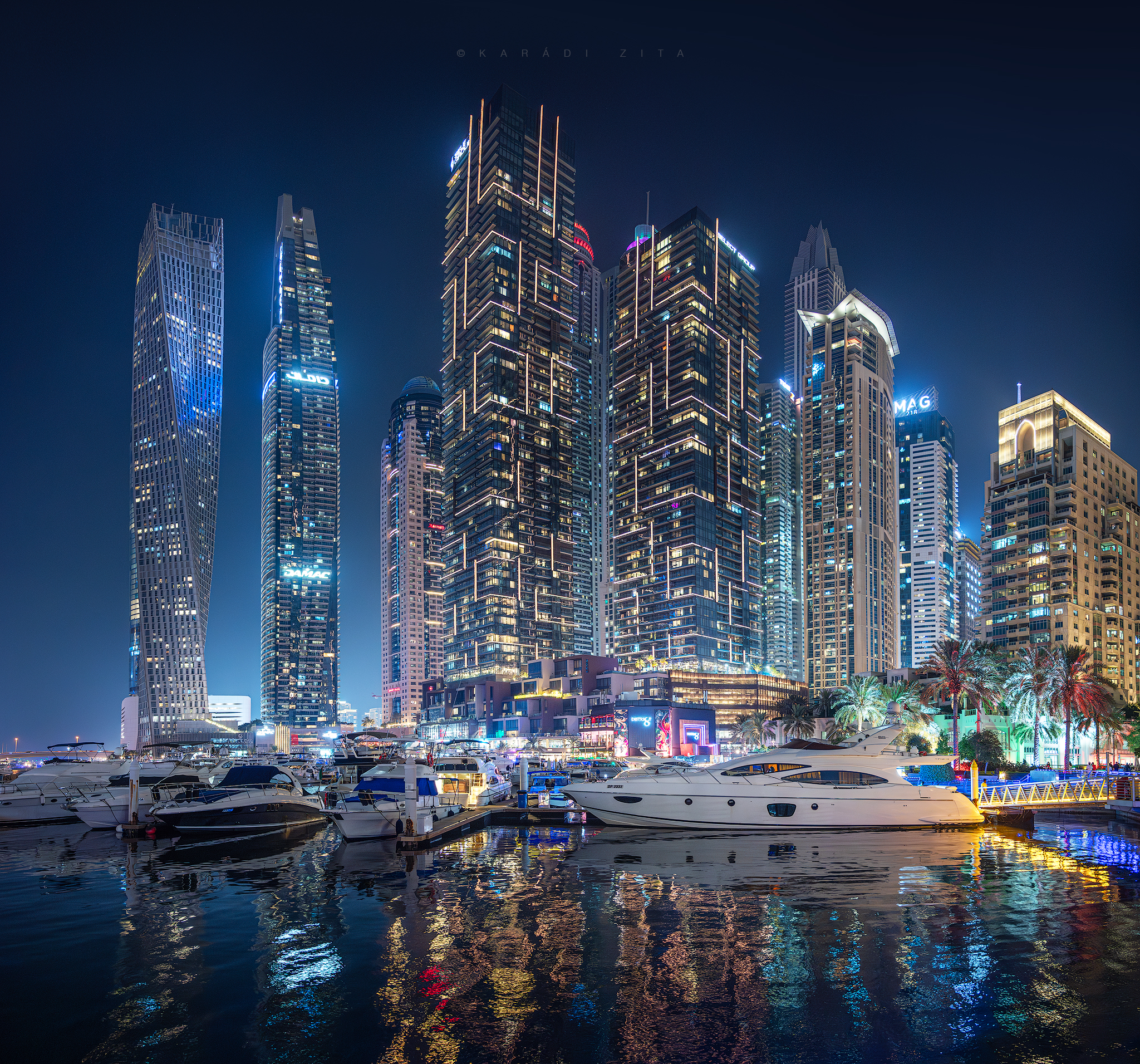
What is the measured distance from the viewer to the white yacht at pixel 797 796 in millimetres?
40219

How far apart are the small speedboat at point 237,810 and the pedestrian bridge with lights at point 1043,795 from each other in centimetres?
3774

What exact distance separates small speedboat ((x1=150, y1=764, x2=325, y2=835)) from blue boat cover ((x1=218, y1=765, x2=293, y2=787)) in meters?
0.65

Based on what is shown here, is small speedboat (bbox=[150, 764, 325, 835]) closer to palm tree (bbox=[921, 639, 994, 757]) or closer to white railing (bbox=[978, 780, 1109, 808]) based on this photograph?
white railing (bbox=[978, 780, 1109, 808])

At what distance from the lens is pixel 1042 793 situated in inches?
2002

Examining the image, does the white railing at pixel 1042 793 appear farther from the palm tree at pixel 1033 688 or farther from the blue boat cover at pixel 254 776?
the blue boat cover at pixel 254 776

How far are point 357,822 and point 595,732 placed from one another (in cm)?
14368

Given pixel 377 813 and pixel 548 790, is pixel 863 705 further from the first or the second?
pixel 377 813

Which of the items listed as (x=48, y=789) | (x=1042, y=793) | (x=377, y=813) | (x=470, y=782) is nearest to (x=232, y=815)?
(x=377, y=813)

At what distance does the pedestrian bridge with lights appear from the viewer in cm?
4762

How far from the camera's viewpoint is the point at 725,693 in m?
199

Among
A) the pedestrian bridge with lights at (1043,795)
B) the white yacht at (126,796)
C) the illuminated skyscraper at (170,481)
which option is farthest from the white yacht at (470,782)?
the illuminated skyscraper at (170,481)

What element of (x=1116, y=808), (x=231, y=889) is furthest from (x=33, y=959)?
(x=1116, y=808)

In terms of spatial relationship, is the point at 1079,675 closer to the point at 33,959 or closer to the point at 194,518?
the point at 33,959

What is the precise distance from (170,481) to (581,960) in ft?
595
